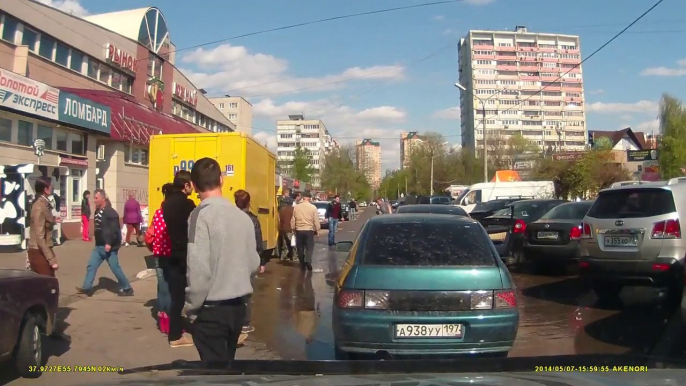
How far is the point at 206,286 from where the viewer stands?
3736 mm

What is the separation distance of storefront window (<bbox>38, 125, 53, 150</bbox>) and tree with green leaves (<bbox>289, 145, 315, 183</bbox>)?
54.7 meters

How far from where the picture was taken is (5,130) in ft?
57.2

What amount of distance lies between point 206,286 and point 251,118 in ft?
254

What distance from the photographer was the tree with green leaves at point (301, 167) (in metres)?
75.8

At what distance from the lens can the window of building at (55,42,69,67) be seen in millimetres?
24562

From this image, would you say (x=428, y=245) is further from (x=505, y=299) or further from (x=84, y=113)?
(x=84, y=113)

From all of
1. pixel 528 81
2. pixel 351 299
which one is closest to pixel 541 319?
pixel 351 299

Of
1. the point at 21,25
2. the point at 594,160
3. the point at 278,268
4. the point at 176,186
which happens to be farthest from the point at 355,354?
the point at 594,160

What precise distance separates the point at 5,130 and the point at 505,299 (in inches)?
672

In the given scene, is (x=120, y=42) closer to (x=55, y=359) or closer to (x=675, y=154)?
(x=55, y=359)

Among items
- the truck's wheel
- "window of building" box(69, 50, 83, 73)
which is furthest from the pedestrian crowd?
"window of building" box(69, 50, 83, 73)

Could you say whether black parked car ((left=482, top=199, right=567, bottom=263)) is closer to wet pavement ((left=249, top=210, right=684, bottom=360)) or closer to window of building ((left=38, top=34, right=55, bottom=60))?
wet pavement ((left=249, top=210, right=684, bottom=360))

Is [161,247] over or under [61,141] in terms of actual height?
under

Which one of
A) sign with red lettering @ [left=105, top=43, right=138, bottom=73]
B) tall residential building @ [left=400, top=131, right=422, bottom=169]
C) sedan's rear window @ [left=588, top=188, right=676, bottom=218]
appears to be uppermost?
tall residential building @ [left=400, top=131, right=422, bottom=169]
